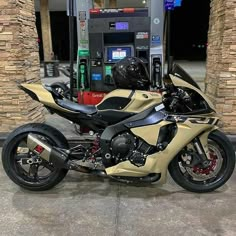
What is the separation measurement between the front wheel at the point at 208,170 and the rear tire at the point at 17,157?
936mm

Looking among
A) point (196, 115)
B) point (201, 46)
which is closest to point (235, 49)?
point (196, 115)

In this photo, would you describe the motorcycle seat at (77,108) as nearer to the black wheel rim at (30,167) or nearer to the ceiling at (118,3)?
the black wheel rim at (30,167)

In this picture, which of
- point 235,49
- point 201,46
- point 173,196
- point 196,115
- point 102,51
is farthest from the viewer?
point 201,46

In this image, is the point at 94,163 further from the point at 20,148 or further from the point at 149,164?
the point at 20,148

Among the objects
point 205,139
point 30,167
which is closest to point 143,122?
point 205,139

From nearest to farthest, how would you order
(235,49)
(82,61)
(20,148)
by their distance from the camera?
(20,148)
(235,49)
(82,61)

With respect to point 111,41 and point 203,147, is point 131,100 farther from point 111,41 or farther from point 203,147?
point 111,41

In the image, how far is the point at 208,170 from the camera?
268 centimetres

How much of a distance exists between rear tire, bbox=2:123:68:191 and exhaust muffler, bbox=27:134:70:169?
2.5 inches

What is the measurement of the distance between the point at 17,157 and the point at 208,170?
1579mm

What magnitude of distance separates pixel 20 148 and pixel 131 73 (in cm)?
117

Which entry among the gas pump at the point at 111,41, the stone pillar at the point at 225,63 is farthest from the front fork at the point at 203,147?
the stone pillar at the point at 225,63

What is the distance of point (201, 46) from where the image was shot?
24.3 metres

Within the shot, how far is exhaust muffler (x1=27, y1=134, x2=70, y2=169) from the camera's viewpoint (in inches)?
103
